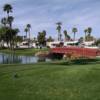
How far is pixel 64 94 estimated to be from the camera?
21.5 meters

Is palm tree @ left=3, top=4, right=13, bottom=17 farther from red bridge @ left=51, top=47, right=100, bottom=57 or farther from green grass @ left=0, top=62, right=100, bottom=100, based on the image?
green grass @ left=0, top=62, right=100, bottom=100

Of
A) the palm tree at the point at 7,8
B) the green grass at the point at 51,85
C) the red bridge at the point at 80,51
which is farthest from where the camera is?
the palm tree at the point at 7,8

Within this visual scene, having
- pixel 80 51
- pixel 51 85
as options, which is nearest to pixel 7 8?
pixel 80 51

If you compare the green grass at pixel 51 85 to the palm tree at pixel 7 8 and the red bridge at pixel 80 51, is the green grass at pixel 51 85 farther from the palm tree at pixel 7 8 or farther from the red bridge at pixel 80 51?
the palm tree at pixel 7 8

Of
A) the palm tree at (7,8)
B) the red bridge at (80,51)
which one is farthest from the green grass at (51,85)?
the palm tree at (7,8)

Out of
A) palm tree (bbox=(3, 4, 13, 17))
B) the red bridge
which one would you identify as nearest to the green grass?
the red bridge

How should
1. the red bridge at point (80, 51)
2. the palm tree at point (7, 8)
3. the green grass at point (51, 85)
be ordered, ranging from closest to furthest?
the green grass at point (51, 85) < the red bridge at point (80, 51) < the palm tree at point (7, 8)

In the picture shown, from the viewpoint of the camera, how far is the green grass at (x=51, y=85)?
69.8 ft

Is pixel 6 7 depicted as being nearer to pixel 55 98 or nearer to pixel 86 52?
pixel 86 52

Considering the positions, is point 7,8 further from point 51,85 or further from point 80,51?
point 51,85

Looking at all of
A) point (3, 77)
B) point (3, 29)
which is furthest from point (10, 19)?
point (3, 77)

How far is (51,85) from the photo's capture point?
2391cm

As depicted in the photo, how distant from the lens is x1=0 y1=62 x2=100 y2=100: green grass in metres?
21.3

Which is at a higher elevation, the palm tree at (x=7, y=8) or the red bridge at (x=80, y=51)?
the palm tree at (x=7, y=8)
